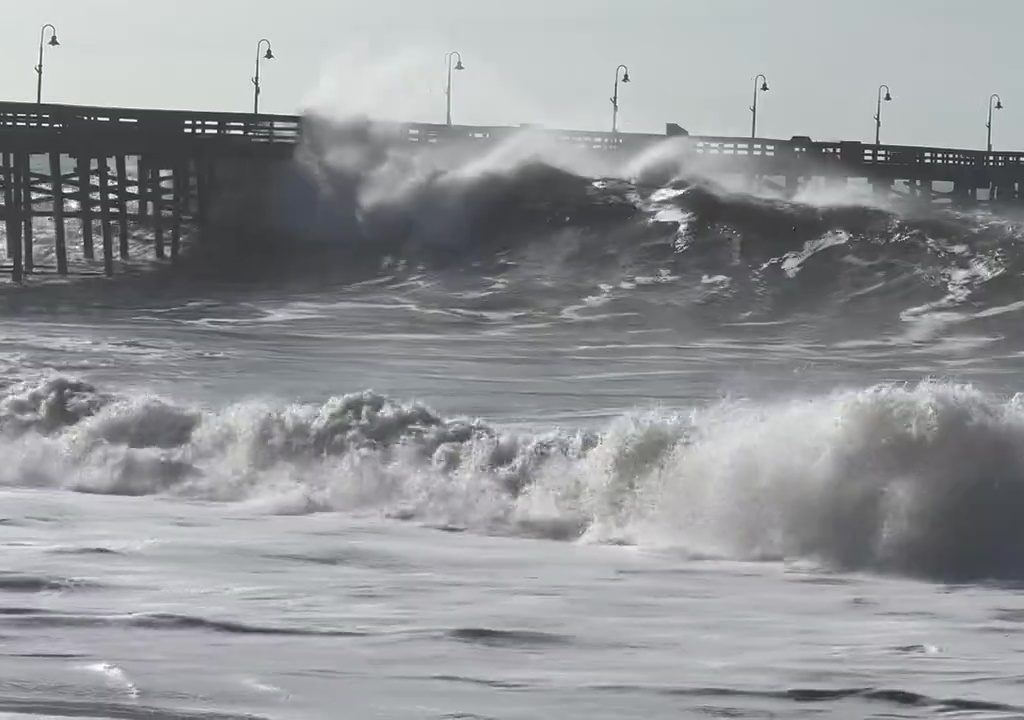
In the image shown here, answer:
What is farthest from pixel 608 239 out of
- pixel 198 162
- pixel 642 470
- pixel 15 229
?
pixel 642 470

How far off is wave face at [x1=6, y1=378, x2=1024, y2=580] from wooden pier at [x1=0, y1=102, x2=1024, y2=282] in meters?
24.3

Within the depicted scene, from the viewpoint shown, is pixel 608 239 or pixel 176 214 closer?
pixel 608 239

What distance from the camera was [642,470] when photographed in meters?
15.2

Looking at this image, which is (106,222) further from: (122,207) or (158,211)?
(158,211)

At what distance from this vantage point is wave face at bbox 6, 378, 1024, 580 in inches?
519

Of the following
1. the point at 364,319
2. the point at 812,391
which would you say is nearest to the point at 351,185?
the point at 364,319

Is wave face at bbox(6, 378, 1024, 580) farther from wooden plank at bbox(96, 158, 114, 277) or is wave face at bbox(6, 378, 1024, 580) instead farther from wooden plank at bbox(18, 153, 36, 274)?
wooden plank at bbox(96, 158, 114, 277)

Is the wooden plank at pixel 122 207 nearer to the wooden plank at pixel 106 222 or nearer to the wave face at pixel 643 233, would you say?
the wooden plank at pixel 106 222

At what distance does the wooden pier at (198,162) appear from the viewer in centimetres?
→ 4416

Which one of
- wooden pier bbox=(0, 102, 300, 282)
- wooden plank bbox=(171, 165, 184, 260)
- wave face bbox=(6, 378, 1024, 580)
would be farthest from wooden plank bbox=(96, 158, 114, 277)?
wave face bbox=(6, 378, 1024, 580)

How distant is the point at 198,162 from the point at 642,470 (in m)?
34.1

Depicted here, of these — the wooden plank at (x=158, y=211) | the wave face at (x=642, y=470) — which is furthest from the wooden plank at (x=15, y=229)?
the wave face at (x=642, y=470)

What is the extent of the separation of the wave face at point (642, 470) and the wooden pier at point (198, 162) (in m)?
24.3

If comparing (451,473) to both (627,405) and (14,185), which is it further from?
(14,185)
